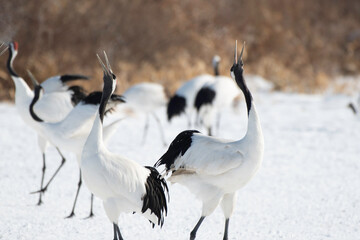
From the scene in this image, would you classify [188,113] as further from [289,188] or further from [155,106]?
[289,188]

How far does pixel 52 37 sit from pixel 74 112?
10.1 meters

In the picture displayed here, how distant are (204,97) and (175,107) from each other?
2.00ft

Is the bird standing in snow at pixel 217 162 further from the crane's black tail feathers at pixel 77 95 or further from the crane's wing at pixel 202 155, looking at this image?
the crane's black tail feathers at pixel 77 95

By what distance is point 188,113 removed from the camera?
982 centimetres

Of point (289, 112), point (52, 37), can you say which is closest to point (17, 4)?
point (52, 37)

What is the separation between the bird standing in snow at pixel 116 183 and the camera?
11.9 ft

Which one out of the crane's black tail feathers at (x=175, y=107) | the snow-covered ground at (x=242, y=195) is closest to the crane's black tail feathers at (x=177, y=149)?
the snow-covered ground at (x=242, y=195)

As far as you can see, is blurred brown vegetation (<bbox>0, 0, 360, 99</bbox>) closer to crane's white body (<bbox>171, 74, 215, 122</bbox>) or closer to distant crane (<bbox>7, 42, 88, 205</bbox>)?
distant crane (<bbox>7, 42, 88, 205</bbox>)

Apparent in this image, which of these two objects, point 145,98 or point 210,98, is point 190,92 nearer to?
point 210,98

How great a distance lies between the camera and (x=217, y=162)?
145 inches

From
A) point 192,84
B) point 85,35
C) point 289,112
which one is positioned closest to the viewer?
point 192,84

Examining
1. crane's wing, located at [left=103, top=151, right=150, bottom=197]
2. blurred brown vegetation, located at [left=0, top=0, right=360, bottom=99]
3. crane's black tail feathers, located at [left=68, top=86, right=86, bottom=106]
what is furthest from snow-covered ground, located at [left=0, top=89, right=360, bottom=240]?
blurred brown vegetation, located at [left=0, top=0, right=360, bottom=99]

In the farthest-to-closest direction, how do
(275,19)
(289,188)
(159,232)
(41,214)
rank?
(275,19) < (289,188) < (41,214) < (159,232)

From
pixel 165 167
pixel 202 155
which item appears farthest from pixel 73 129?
pixel 202 155
